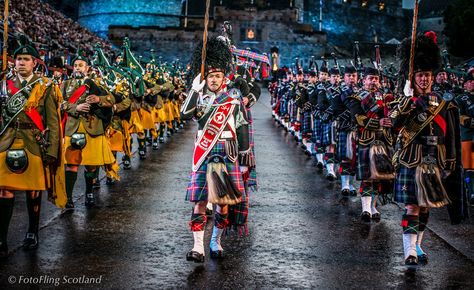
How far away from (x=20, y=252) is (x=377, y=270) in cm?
333

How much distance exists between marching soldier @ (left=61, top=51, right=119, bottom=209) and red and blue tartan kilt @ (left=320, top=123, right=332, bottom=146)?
468cm

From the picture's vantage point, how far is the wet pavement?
250 inches

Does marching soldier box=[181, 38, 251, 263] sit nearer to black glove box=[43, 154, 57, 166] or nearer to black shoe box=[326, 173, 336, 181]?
black glove box=[43, 154, 57, 166]

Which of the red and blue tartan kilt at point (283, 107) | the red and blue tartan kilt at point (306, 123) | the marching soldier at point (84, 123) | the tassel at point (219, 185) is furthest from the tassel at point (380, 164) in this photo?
the red and blue tartan kilt at point (283, 107)

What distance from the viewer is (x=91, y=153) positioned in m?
9.82

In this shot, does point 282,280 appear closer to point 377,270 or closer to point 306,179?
point 377,270

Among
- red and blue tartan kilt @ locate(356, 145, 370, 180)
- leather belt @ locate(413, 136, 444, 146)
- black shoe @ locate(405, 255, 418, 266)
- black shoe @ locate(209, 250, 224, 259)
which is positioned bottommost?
black shoe @ locate(209, 250, 224, 259)

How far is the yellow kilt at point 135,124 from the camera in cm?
1509

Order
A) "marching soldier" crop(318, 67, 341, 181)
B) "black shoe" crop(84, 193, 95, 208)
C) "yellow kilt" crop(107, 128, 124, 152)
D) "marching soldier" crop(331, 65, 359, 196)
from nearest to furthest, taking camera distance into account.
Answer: "black shoe" crop(84, 193, 95, 208) < "marching soldier" crop(331, 65, 359, 196) < "yellow kilt" crop(107, 128, 124, 152) < "marching soldier" crop(318, 67, 341, 181)

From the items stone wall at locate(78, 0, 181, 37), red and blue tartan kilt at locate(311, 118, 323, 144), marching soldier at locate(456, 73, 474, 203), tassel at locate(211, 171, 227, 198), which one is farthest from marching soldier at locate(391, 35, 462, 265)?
stone wall at locate(78, 0, 181, 37)

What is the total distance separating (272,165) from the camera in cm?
1574

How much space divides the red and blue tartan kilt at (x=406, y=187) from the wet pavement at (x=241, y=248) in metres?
0.62

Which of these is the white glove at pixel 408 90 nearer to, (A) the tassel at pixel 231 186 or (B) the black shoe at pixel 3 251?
(A) the tassel at pixel 231 186

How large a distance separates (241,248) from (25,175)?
7.36 feet
